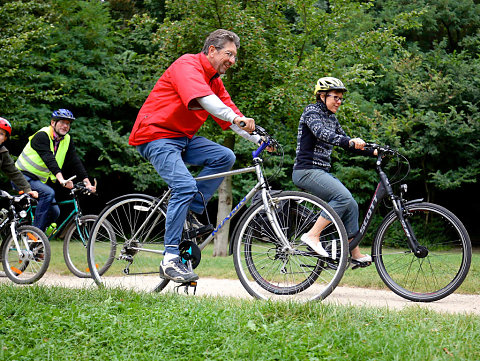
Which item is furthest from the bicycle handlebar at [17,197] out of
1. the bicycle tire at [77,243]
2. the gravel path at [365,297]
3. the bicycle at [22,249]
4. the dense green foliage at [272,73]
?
the dense green foliage at [272,73]

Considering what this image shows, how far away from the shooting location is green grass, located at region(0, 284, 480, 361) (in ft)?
9.05

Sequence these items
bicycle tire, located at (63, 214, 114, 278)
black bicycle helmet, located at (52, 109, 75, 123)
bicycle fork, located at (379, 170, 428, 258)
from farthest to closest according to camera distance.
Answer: black bicycle helmet, located at (52, 109, 75, 123)
bicycle tire, located at (63, 214, 114, 278)
bicycle fork, located at (379, 170, 428, 258)

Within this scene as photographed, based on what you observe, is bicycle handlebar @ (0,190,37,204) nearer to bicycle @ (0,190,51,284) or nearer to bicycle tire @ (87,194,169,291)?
→ bicycle @ (0,190,51,284)

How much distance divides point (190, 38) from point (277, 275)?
805 cm

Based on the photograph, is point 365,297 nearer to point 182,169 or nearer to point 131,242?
point 182,169

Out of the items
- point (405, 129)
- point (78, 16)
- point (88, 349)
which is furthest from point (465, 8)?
point (88, 349)

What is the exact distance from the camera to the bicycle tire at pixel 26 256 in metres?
6.60

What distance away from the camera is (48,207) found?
23.5ft

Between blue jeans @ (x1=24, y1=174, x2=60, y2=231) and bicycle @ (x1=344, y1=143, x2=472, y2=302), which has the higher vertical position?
bicycle @ (x1=344, y1=143, x2=472, y2=302)

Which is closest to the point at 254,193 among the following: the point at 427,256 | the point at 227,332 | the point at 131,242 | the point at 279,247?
the point at 279,247

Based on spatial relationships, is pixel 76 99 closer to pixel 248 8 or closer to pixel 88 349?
pixel 248 8

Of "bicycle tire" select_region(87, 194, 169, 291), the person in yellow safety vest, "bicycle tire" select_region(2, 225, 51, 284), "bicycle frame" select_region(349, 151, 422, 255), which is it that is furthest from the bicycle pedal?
"bicycle tire" select_region(2, 225, 51, 284)

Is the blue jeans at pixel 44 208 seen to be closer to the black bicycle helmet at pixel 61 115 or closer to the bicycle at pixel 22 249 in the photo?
the bicycle at pixel 22 249

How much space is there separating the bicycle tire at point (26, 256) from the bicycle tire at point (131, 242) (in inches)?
62.5
